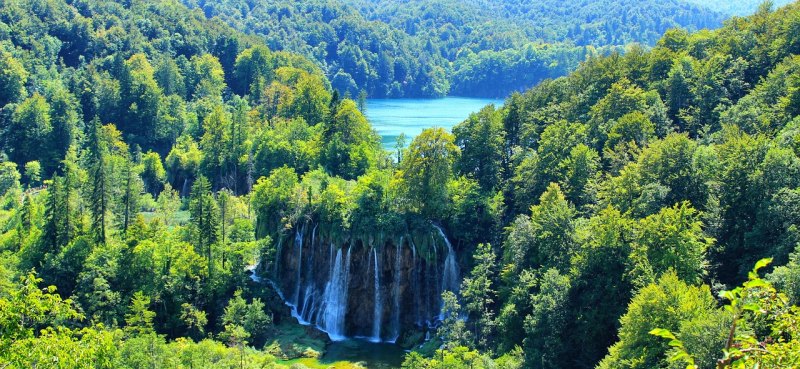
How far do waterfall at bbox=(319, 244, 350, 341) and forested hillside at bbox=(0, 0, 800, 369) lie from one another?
16 cm

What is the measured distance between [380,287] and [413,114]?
9233 cm

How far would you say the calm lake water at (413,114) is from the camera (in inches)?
4619

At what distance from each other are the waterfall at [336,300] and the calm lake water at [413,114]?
4626 cm

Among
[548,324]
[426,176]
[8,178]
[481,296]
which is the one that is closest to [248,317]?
[481,296]

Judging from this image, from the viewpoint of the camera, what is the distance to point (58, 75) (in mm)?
108188

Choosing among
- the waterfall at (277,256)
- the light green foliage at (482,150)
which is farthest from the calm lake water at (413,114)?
the waterfall at (277,256)

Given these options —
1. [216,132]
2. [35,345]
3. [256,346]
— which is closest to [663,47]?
[256,346]

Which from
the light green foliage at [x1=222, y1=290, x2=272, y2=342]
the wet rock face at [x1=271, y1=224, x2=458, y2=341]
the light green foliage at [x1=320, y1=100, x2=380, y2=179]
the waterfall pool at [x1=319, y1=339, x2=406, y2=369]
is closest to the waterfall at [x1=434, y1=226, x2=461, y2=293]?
the wet rock face at [x1=271, y1=224, x2=458, y2=341]

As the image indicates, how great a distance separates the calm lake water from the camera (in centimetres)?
11731

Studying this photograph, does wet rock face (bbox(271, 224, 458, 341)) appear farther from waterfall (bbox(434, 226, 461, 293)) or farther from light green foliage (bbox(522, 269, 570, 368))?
light green foliage (bbox(522, 269, 570, 368))

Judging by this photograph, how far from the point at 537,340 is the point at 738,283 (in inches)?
433

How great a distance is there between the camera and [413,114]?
144 metres

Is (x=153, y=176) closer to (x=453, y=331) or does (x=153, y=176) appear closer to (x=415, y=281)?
(x=415, y=281)

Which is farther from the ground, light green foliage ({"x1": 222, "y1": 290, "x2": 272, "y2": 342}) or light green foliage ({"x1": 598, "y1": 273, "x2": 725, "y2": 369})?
light green foliage ({"x1": 598, "y1": 273, "x2": 725, "y2": 369})
